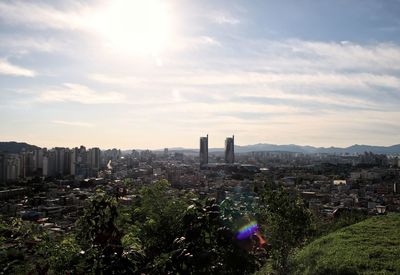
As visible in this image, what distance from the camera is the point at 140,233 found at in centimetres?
469

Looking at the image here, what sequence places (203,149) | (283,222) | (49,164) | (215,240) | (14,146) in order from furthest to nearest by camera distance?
(203,149) < (14,146) < (49,164) < (283,222) < (215,240)

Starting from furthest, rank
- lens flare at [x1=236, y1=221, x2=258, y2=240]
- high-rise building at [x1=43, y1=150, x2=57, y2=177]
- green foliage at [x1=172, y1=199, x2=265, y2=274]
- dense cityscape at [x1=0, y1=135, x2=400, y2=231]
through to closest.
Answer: high-rise building at [x1=43, y1=150, x2=57, y2=177], dense cityscape at [x1=0, y1=135, x2=400, y2=231], lens flare at [x1=236, y1=221, x2=258, y2=240], green foliage at [x1=172, y1=199, x2=265, y2=274]

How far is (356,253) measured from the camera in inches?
343

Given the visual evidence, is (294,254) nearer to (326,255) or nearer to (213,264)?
(326,255)

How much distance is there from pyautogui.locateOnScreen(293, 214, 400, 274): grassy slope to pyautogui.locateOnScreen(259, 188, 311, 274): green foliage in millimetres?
451

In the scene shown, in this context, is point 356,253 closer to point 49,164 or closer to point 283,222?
point 283,222

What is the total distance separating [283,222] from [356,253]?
1692 millimetres

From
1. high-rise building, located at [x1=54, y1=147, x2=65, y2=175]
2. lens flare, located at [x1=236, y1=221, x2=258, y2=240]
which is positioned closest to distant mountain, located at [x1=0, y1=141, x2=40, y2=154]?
high-rise building, located at [x1=54, y1=147, x2=65, y2=175]

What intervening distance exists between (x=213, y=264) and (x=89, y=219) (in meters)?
0.80

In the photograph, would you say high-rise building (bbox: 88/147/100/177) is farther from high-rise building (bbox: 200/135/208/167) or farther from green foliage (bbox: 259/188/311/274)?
green foliage (bbox: 259/188/311/274)

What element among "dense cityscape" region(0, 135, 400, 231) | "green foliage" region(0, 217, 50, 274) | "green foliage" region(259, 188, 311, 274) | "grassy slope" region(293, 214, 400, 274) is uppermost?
"green foliage" region(0, 217, 50, 274)

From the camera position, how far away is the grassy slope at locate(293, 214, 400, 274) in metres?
7.80

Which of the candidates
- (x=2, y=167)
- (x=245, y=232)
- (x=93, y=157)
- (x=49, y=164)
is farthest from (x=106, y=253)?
(x=93, y=157)

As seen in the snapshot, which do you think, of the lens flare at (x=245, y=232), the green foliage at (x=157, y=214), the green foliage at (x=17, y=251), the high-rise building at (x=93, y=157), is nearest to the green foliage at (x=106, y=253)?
the green foliage at (x=17, y=251)
